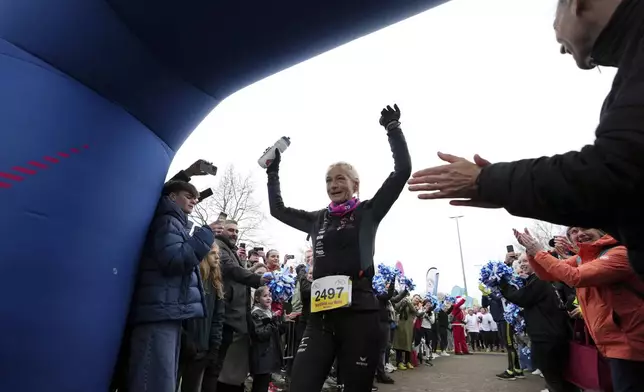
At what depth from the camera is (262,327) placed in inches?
195

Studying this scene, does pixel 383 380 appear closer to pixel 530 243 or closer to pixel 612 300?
pixel 530 243

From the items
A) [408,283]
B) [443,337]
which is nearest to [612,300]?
[408,283]

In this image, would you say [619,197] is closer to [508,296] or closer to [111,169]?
[111,169]

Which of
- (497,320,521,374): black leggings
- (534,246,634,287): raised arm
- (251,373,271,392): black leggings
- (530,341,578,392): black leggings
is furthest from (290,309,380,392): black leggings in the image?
(497,320,521,374): black leggings

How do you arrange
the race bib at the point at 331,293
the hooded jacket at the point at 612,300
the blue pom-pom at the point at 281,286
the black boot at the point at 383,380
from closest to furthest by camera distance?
the hooded jacket at the point at 612,300 < the race bib at the point at 331,293 < the blue pom-pom at the point at 281,286 < the black boot at the point at 383,380

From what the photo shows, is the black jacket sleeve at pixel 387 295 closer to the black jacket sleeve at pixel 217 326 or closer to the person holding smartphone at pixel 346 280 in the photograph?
the black jacket sleeve at pixel 217 326

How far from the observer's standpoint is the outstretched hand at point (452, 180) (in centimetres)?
138

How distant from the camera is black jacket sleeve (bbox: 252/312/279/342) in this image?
4.87 m

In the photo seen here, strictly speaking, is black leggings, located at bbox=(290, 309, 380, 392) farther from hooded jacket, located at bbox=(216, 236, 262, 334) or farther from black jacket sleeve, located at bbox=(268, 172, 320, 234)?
hooded jacket, located at bbox=(216, 236, 262, 334)

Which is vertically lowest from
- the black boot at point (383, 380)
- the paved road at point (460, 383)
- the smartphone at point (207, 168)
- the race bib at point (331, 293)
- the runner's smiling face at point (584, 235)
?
the paved road at point (460, 383)

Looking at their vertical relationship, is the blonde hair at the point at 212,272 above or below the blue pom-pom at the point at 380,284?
below

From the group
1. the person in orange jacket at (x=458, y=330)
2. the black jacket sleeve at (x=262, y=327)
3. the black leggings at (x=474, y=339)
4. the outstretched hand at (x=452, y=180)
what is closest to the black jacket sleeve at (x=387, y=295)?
the black jacket sleeve at (x=262, y=327)

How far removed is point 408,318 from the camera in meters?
11.6

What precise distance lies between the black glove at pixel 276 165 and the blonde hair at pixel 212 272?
3.55ft
